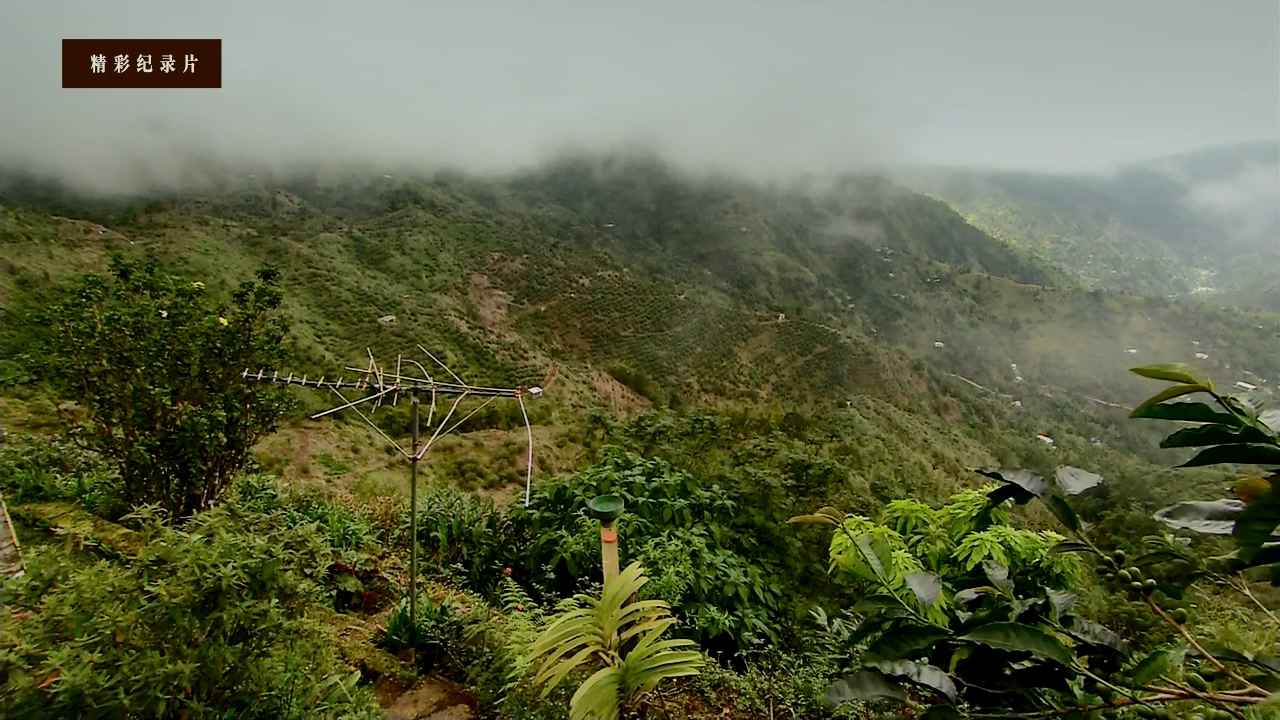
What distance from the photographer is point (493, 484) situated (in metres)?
6.50

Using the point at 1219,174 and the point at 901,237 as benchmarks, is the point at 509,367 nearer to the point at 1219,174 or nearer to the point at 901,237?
the point at 901,237

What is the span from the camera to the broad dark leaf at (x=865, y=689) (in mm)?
795

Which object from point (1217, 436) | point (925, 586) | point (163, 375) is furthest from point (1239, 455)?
point (163, 375)

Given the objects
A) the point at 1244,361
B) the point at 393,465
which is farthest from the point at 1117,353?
the point at 393,465

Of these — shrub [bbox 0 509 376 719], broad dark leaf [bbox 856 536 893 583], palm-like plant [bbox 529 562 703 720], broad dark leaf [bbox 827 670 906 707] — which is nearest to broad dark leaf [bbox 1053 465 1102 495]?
broad dark leaf [bbox 856 536 893 583]

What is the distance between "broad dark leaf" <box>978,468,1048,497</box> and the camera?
83cm

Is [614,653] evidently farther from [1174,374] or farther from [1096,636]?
[1174,374]

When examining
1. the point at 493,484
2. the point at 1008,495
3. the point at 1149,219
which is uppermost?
the point at 1149,219

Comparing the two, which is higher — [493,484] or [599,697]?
[599,697]

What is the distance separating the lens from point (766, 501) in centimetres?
343

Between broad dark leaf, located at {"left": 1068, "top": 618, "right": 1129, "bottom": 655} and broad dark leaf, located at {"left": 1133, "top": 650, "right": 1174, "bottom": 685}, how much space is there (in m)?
0.09

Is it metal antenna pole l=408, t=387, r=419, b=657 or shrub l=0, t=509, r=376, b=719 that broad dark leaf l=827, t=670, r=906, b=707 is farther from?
metal antenna pole l=408, t=387, r=419, b=657


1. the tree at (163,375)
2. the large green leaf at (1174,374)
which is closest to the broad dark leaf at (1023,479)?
the large green leaf at (1174,374)

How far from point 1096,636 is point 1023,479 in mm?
299
